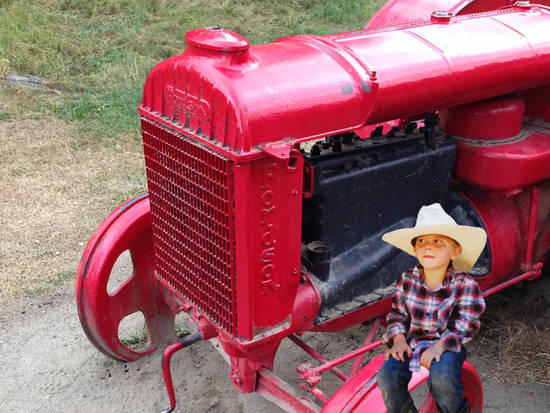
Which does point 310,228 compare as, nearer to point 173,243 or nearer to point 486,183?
point 173,243

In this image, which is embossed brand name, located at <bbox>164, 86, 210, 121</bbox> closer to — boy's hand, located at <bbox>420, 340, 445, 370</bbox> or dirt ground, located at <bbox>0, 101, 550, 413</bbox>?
boy's hand, located at <bbox>420, 340, 445, 370</bbox>

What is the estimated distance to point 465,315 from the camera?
1.70 metres

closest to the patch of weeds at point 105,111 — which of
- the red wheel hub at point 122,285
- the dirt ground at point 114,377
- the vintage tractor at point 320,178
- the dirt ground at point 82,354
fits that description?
the dirt ground at point 82,354

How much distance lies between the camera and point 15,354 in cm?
316

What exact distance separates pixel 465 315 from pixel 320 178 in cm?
69

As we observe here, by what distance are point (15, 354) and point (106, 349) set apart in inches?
23.3

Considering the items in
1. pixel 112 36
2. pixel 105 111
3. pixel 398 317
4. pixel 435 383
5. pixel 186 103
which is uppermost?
pixel 186 103

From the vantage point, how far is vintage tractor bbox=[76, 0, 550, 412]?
6.27 ft

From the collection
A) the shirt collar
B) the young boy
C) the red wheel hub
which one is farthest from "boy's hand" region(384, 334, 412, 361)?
the red wheel hub

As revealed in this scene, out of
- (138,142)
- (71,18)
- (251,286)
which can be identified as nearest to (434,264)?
(251,286)

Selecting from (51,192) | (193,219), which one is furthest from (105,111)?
(193,219)

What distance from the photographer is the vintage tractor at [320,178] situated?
1.91 metres

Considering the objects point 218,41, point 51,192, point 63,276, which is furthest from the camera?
point 51,192

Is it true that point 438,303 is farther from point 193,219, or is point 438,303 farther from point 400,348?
point 193,219
